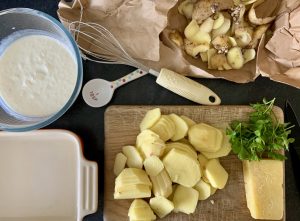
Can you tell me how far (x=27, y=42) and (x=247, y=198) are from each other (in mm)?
581

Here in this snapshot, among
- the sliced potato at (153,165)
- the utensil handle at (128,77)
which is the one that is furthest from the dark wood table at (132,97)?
the sliced potato at (153,165)

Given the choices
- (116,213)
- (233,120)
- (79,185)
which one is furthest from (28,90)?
(233,120)

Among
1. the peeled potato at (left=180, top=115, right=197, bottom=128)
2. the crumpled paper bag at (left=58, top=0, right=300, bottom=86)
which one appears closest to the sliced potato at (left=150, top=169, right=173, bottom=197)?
the peeled potato at (left=180, top=115, right=197, bottom=128)

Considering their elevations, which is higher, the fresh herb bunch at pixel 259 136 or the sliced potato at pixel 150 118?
the sliced potato at pixel 150 118

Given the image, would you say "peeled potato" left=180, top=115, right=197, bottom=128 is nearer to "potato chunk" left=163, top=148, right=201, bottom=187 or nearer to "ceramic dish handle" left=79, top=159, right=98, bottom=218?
"potato chunk" left=163, top=148, right=201, bottom=187

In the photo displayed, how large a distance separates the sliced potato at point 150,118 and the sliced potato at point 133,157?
52mm

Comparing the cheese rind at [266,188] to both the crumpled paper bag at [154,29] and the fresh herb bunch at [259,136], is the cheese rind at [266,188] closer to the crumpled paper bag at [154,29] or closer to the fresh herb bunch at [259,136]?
the fresh herb bunch at [259,136]

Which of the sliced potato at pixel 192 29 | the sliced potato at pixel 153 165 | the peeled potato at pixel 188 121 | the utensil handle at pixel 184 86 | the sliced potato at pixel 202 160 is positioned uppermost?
the sliced potato at pixel 192 29

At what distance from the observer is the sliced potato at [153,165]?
3.03 ft

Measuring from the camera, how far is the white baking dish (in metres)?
0.96

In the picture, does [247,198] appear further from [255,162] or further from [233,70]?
[233,70]

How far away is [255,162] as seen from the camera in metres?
0.95

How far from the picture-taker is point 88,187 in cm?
93

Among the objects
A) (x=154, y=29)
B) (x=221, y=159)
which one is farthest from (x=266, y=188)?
(x=154, y=29)
